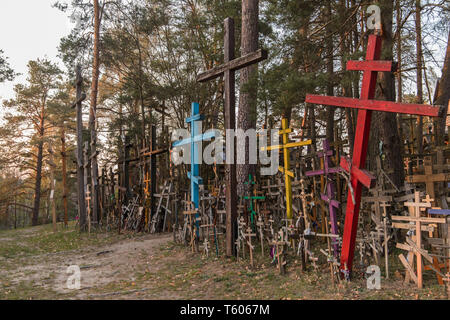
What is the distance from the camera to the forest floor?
461cm

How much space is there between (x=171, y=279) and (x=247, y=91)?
4917 millimetres

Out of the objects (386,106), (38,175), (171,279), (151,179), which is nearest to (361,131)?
(386,106)

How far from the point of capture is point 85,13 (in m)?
17.7

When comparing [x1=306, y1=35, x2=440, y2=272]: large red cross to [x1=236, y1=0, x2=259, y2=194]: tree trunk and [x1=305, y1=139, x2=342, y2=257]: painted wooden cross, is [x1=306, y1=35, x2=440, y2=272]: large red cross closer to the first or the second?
[x1=305, y1=139, x2=342, y2=257]: painted wooden cross

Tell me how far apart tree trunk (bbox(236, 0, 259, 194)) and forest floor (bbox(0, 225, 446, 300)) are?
229cm

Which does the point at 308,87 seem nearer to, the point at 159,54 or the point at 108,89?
the point at 159,54

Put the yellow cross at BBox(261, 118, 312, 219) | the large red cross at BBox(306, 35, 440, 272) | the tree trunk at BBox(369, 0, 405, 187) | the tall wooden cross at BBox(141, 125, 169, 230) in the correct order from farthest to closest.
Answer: the tall wooden cross at BBox(141, 125, 169, 230) < the tree trunk at BBox(369, 0, 405, 187) < the yellow cross at BBox(261, 118, 312, 219) < the large red cross at BBox(306, 35, 440, 272)

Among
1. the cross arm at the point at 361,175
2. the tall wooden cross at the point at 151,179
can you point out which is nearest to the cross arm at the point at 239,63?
the cross arm at the point at 361,175

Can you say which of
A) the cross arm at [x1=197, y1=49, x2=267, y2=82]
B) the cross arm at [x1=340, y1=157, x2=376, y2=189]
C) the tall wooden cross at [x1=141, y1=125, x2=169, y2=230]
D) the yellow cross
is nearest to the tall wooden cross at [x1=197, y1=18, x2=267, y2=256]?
the cross arm at [x1=197, y1=49, x2=267, y2=82]

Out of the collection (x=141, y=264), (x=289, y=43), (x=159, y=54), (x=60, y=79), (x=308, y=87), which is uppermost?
(x=60, y=79)

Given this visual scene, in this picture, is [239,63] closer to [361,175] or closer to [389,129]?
[361,175]

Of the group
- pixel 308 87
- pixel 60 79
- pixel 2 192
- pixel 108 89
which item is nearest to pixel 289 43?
pixel 308 87

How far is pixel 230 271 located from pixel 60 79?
1104 inches

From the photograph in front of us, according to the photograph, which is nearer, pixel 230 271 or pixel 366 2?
pixel 230 271
